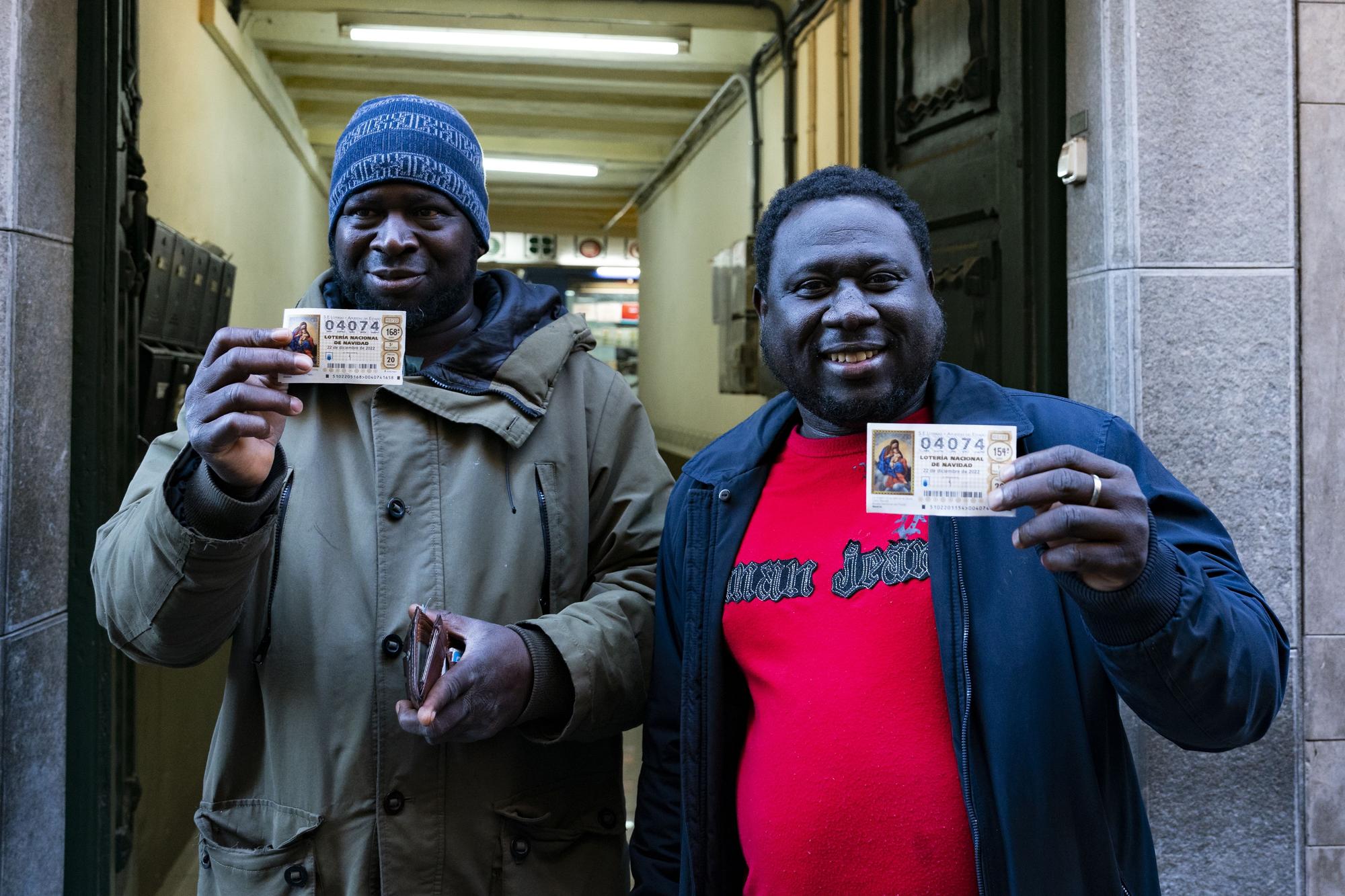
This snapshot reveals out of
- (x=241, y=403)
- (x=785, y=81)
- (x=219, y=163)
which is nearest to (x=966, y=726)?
(x=241, y=403)

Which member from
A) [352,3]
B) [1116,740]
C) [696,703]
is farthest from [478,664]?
[352,3]

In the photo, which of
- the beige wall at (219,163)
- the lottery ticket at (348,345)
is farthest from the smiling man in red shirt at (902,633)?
the beige wall at (219,163)

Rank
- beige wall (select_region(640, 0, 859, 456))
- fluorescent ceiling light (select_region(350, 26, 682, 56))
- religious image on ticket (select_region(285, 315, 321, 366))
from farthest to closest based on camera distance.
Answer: fluorescent ceiling light (select_region(350, 26, 682, 56)) < beige wall (select_region(640, 0, 859, 456)) < religious image on ticket (select_region(285, 315, 321, 366))

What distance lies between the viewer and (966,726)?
5.10 ft

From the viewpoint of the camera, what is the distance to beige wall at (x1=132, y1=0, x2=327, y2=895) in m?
4.30

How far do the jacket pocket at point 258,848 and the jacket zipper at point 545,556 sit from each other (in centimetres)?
53

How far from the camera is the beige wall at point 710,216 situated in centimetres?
724

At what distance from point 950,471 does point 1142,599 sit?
0.32 m

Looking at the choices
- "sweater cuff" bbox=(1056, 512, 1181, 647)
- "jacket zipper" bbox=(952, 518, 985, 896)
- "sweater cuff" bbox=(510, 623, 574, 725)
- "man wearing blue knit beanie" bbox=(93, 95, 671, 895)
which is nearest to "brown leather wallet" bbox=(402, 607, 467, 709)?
"man wearing blue knit beanie" bbox=(93, 95, 671, 895)

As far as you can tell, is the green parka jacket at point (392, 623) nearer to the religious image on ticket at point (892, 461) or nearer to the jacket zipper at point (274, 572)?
the jacket zipper at point (274, 572)

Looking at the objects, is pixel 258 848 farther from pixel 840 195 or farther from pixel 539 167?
pixel 539 167

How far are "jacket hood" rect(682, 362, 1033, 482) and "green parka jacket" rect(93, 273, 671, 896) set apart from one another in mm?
267

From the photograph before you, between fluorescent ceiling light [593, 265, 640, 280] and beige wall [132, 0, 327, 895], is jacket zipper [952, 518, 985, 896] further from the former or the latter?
fluorescent ceiling light [593, 265, 640, 280]

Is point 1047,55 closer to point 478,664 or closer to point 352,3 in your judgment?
point 478,664
